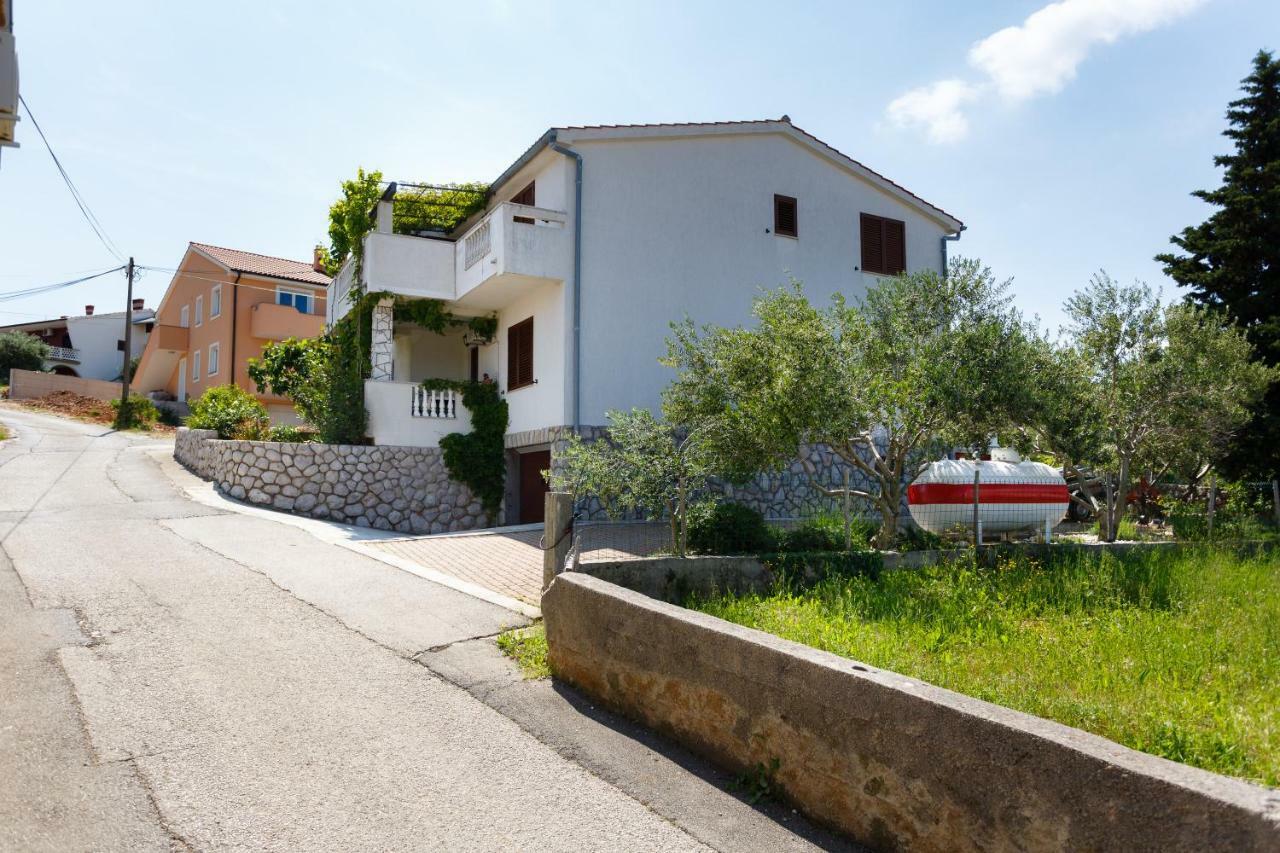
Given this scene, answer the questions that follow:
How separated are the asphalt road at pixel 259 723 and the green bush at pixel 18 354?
128ft

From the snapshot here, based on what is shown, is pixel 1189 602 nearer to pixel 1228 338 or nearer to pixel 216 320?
pixel 1228 338

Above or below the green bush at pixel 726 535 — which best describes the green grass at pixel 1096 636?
below

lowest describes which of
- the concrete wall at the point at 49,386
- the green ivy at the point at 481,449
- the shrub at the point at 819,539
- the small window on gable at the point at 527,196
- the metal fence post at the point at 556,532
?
the shrub at the point at 819,539

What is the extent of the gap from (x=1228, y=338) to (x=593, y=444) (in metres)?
9.83

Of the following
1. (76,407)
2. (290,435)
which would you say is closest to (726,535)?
(290,435)

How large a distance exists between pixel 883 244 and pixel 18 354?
42.4 meters

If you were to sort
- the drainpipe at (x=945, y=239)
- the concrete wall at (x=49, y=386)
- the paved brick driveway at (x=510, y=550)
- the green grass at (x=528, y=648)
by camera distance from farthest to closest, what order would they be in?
the concrete wall at (x=49, y=386) < the drainpipe at (x=945, y=239) < the paved brick driveway at (x=510, y=550) < the green grass at (x=528, y=648)

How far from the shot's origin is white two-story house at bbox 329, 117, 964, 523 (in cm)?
1603

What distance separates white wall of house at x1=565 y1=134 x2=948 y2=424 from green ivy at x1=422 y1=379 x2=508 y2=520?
9.59ft

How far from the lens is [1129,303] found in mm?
12039

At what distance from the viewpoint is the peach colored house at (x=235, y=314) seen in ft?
116

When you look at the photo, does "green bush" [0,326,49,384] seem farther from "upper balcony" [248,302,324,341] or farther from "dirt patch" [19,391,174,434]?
"upper balcony" [248,302,324,341]

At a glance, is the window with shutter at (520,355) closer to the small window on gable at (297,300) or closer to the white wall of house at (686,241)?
the white wall of house at (686,241)

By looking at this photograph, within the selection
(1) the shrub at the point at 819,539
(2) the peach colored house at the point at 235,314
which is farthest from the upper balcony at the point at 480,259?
(2) the peach colored house at the point at 235,314
